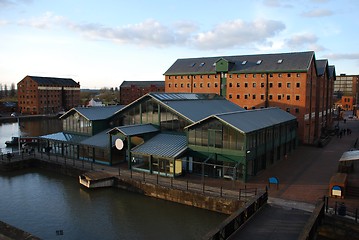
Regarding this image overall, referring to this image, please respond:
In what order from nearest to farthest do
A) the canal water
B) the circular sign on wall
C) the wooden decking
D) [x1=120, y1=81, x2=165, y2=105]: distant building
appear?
the canal water → the wooden decking → the circular sign on wall → [x1=120, y1=81, x2=165, y2=105]: distant building

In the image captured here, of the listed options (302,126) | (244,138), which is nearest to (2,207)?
(244,138)

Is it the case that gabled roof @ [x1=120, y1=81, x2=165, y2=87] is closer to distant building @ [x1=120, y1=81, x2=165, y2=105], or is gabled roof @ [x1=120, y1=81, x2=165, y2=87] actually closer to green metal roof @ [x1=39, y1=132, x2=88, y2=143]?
distant building @ [x1=120, y1=81, x2=165, y2=105]

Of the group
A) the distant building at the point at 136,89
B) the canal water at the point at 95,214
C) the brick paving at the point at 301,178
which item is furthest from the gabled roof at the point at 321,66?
the distant building at the point at 136,89

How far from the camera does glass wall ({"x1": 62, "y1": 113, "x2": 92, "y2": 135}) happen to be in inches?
1363

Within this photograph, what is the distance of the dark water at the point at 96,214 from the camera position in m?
18.3

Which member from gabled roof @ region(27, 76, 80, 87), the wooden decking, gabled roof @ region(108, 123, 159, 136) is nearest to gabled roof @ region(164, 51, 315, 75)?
gabled roof @ region(108, 123, 159, 136)

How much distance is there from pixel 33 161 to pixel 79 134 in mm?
5549

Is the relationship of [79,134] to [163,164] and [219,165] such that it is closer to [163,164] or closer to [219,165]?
[163,164]

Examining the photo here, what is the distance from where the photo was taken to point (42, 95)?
10006 cm

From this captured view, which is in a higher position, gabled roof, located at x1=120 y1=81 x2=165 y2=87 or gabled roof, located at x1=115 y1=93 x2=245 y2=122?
gabled roof, located at x1=120 y1=81 x2=165 y2=87

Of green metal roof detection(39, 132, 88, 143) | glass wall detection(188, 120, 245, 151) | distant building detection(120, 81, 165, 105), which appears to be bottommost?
green metal roof detection(39, 132, 88, 143)

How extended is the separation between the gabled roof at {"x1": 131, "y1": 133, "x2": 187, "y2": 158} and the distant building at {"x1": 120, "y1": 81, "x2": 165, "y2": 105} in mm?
87132

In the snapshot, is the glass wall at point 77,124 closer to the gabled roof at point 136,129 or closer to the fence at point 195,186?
the gabled roof at point 136,129

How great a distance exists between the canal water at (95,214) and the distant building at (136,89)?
299 ft
